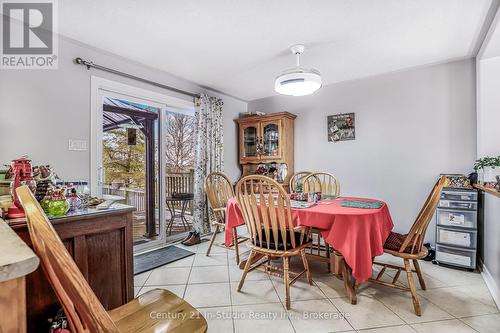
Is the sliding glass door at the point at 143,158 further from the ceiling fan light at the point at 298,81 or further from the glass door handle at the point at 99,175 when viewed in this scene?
the ceiling fan light at the point at 298,81

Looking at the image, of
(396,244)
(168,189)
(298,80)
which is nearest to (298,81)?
(298,80)

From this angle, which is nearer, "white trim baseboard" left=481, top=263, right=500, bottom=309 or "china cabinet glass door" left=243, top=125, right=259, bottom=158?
"white trim baseboard" left=481, top=263, right=500, bottom=309

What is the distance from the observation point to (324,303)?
6.26 ft

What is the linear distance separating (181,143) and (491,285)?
4.03m

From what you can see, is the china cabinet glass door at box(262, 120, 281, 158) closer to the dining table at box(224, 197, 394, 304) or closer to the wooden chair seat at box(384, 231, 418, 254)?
the dining table at box(224, 197, 394, 304)

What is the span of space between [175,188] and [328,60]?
9.45 ft

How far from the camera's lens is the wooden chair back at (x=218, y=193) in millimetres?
2985

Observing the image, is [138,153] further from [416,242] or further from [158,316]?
[416,242]

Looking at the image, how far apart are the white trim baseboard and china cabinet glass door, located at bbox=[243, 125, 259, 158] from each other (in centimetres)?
308

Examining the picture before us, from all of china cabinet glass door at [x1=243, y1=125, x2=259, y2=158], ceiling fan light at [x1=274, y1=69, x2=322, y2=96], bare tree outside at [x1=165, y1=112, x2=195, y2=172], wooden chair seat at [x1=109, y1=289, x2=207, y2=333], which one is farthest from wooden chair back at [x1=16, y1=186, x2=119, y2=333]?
china cabinet glass door at [x1=243, y1=125, x2=259, y2=158]

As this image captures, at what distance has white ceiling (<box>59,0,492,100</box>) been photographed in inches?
74.0

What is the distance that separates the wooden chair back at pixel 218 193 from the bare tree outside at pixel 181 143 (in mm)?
912

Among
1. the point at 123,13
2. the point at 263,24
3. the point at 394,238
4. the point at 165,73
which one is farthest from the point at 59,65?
the point at 394,238

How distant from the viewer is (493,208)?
205cm
